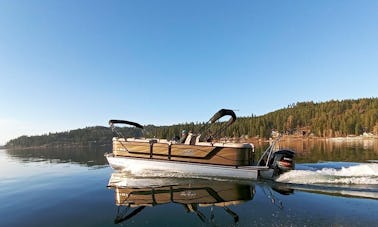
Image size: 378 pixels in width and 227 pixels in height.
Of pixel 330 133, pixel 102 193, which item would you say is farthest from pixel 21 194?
pixel 330 133

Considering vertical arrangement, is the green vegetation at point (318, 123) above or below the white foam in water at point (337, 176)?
above

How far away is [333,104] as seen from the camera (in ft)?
609

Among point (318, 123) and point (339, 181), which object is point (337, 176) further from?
point (318, 123)

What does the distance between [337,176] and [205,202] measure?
7.95 metres

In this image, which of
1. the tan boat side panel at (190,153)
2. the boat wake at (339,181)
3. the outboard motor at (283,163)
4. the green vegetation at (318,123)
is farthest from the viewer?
the green vegetation at (318,123)

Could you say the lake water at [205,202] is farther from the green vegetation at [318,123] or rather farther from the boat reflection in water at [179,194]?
the green vegetation at [318,123]

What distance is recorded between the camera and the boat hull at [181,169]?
638 inches

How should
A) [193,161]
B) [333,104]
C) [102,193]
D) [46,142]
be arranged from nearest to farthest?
[102,193]
[193,161]
[333,104]
[46,142]

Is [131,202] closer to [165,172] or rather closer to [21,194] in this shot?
[165,172]

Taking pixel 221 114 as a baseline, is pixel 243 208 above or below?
below

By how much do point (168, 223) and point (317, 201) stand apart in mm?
6187

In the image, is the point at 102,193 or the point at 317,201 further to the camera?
the point at 102,193

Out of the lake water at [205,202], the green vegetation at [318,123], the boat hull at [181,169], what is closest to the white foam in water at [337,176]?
the lake water at [205,202]

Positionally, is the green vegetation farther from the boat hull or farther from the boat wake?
the boat wake
